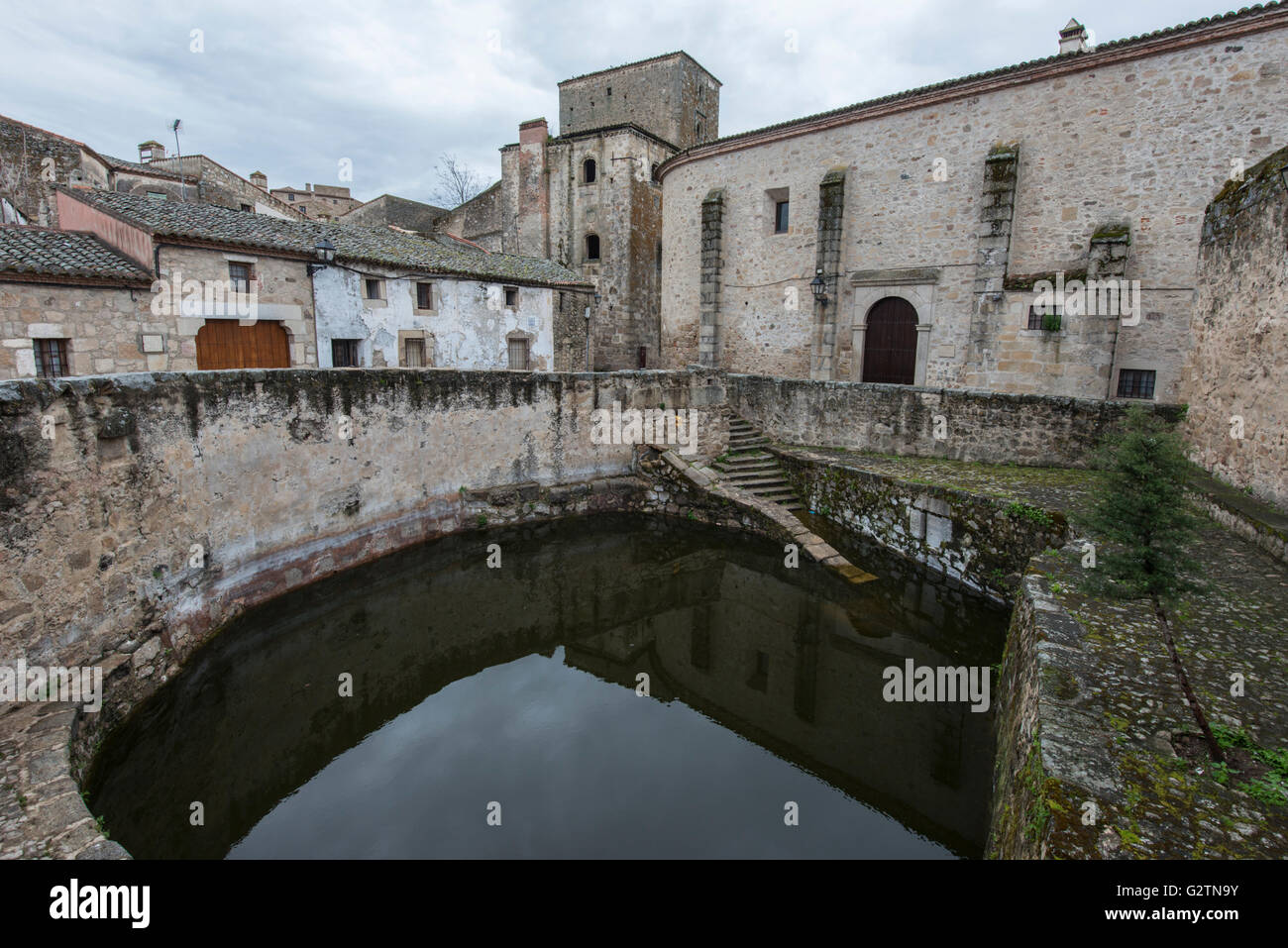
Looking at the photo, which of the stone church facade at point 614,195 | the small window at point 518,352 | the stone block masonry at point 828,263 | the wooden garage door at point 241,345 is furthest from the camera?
the stone church facade at point 614,195

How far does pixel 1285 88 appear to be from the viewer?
11.2m

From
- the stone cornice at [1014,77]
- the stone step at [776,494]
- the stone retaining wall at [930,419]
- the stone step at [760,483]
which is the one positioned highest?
the stone cornice at [1014,77]

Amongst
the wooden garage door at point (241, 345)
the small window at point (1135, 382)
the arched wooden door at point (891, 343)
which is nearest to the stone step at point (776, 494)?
the arched wooden door at point (891, 343)

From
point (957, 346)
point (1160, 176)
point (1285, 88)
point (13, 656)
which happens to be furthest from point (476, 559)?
point (1285, 88)

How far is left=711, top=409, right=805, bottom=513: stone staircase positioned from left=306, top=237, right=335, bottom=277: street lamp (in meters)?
9.02

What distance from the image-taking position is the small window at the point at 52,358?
1002 centimetres

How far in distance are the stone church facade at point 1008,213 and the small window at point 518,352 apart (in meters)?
6.13

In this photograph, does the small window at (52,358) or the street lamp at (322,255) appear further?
the street lamp at (322,255)

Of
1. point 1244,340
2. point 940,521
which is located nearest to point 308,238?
point 940,521

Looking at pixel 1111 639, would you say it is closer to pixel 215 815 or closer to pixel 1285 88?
pixel 215 815

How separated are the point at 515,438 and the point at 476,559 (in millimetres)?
2632

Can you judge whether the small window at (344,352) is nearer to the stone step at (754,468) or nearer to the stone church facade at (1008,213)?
the stone step at (754,468)

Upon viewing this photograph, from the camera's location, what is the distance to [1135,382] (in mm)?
13180

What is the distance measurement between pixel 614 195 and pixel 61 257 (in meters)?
17.6
